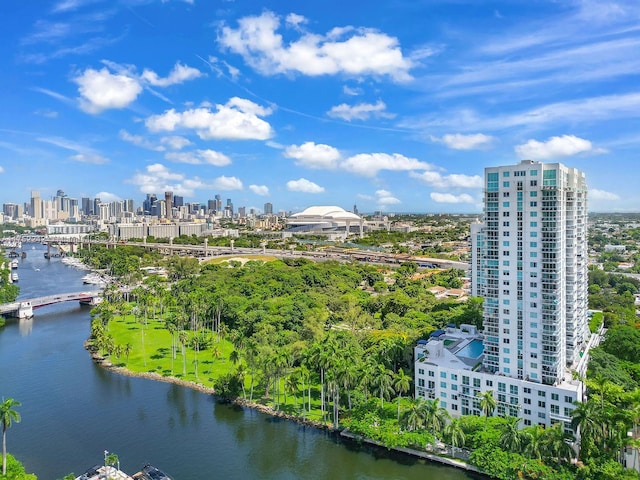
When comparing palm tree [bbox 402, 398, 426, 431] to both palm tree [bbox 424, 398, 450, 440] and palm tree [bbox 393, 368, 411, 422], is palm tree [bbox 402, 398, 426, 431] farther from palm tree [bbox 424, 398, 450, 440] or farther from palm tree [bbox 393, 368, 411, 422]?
palm tree [bbox 393, 368, 411, 422]

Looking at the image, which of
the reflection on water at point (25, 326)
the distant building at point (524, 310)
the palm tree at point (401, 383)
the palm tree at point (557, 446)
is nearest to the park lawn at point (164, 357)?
the reflection on water at point (25, 326)

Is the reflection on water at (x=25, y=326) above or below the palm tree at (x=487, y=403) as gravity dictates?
below

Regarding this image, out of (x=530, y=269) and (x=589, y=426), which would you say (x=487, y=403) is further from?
(x=530, y=269)

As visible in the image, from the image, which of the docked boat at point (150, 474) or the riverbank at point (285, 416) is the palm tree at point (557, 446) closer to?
the riverbank at point (285, 416)

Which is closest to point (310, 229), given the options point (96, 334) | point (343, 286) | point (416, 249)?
point (416, 249)

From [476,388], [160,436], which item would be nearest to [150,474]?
[160,436]

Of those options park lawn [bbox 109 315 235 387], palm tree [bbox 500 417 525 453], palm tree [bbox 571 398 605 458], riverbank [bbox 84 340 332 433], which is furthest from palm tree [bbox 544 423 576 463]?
park lawn [bbox 109 315 235 387]
